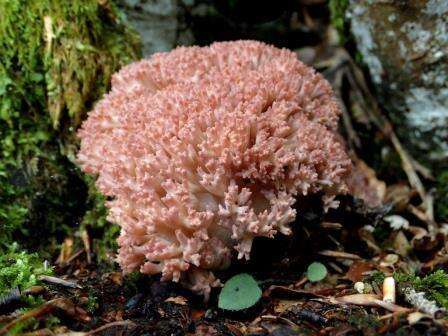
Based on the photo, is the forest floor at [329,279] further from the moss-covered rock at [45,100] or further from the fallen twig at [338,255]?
the moss-covered rock at [45,100]

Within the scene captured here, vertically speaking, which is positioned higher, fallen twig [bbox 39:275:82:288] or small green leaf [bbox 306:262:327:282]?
small green leaf [bbox 306:262:327:282]

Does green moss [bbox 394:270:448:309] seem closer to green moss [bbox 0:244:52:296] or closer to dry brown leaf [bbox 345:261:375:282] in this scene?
dry brown leaf [bbox 345:261:375:282]

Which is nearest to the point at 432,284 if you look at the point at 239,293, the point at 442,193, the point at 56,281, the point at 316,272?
the point at 316,272

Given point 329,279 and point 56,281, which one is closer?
point 56,281

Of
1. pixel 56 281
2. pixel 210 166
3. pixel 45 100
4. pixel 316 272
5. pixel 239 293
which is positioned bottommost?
pixel 56 281

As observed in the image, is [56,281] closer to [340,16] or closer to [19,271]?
[19,271]

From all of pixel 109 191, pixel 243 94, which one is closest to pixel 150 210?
pixel 109 191

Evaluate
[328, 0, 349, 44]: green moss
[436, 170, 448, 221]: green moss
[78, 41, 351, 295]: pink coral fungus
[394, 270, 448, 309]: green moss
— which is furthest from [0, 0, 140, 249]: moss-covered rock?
[436, 170, 448, 221]: green moss
